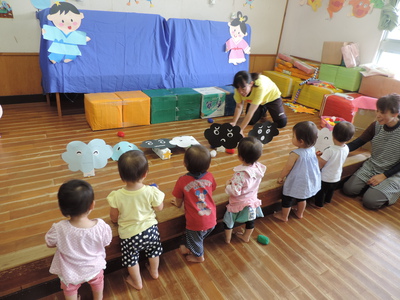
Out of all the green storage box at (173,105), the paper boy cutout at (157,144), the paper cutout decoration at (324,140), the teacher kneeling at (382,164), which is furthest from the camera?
the green storage box at (173,105)

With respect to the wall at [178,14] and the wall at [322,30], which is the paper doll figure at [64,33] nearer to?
the wall at [178,14]

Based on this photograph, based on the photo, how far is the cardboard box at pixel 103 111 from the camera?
10.7 ft

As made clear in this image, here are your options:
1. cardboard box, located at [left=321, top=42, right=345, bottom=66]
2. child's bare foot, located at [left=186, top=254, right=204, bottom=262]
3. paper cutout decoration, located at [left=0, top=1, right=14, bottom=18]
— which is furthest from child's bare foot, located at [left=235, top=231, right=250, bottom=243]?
cardboard box, located at [left=321, top=42, right=345, bottom=66]

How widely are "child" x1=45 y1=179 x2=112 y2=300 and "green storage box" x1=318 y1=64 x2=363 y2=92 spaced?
15.1ft

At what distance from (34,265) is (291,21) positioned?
6.03 meters

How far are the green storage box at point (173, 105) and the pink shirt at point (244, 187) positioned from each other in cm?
204

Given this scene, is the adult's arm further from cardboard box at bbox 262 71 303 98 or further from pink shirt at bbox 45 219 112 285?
cardboard box at bbox 262 71 303 98

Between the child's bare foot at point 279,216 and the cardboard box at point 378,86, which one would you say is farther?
the cardboard box at point 378,86

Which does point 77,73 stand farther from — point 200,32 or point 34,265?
point 34,265

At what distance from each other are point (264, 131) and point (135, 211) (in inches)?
73.6

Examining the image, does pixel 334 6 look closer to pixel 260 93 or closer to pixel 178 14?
pixel 178 14

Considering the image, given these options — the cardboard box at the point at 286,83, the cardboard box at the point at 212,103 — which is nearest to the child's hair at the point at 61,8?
the cardboard box at the point at 212,103

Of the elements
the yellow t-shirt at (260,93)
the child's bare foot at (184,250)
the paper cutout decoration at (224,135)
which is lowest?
the child's bare foot at (184,250)

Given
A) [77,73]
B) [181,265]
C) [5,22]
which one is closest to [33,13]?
[5,22]
